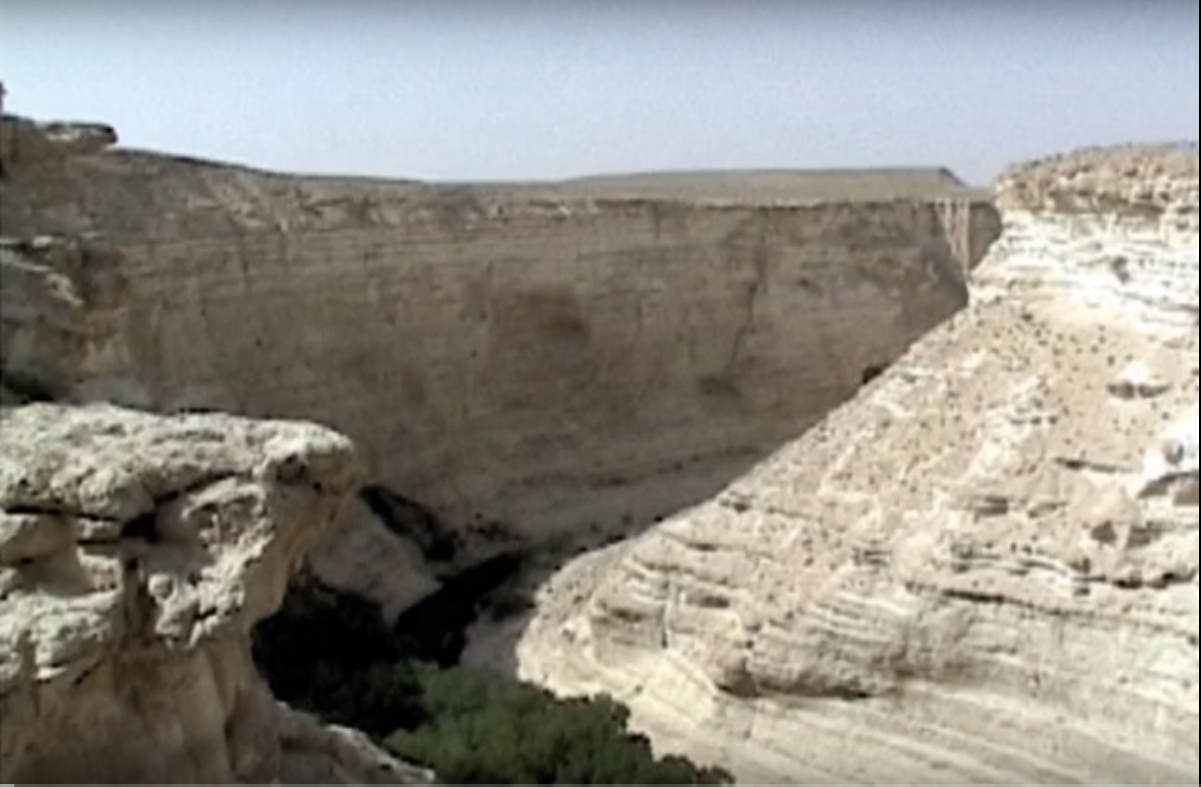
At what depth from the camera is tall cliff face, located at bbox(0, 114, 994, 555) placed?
25969 mm

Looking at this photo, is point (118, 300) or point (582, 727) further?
point (118, 300)

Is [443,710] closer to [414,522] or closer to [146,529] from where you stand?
[146,529]

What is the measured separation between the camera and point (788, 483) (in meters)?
17.0

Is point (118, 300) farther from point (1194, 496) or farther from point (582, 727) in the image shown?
point (1194, 496)

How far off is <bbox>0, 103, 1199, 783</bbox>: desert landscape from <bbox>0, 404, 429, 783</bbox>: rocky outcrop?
2 cm

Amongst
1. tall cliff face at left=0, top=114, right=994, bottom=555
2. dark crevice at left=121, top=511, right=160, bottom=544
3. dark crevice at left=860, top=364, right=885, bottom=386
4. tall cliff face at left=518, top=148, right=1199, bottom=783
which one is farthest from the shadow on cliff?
dark crevice at left=121, top=511, right=160, bottom=544

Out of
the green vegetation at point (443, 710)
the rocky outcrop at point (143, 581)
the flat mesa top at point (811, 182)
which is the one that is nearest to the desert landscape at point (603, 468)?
the rocky outcrop at point (143, 581)

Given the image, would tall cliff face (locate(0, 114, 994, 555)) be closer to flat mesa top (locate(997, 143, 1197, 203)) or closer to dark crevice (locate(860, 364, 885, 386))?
dark crevice (locate(860, 364, 885, 386))

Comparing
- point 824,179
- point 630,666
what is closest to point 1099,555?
point 630,666

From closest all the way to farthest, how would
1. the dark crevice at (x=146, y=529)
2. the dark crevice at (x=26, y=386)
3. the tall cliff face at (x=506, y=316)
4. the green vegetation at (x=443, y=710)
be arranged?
1. the dark crevice at (x=146, y=529)
2. the dark crevice at (x=26, y=386)
3. the green vegetation at (x=443, y=710)
4. the tall cliff face at (x=506, y=316)

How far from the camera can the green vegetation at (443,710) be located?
14.9m

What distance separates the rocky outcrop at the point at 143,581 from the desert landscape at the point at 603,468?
0.02m

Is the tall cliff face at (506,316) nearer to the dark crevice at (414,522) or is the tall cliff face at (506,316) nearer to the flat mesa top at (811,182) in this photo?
the dark crevice at (414,522)

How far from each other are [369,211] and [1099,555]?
17042 millimetres
